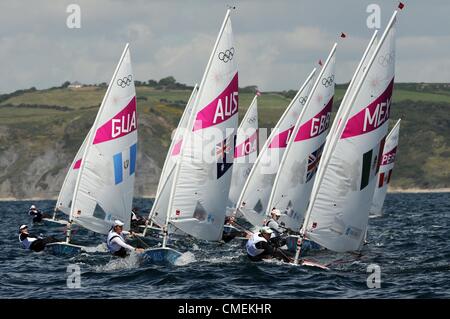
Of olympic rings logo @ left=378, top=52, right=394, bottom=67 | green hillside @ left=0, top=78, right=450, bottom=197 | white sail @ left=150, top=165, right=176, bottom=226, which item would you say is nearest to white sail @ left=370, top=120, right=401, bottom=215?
white sail @ left=150, top=165, right=176, bottom=226

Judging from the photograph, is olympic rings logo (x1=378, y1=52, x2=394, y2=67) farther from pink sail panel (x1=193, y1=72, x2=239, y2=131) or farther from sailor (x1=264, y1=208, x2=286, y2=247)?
sailor (x1=264, y1=208, x2=286, y2=247)

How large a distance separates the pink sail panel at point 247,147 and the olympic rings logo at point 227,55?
60.5ft

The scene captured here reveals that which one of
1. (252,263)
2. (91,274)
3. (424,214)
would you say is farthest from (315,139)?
(424,214)

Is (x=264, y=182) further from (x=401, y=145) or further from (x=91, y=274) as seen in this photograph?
(x=401, y=145)

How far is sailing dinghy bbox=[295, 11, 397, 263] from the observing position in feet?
89.1

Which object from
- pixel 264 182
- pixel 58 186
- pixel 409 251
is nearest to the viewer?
pixel 409 251

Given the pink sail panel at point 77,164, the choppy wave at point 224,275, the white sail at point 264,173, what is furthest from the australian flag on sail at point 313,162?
the pink sail panel at point 77,164

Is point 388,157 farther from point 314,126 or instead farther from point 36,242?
point 36,242

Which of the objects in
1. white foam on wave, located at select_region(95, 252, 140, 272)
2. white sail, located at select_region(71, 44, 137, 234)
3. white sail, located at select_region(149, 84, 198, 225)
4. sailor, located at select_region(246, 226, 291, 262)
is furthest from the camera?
white sail, located at select_region(149, 84, 198, 225)

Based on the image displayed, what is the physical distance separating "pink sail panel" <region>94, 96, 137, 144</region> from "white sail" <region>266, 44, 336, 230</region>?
6.68 m

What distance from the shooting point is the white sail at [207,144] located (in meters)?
30.5

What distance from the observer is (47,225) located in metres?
54.1

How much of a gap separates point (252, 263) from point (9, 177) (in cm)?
11196

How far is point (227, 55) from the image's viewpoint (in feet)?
102
